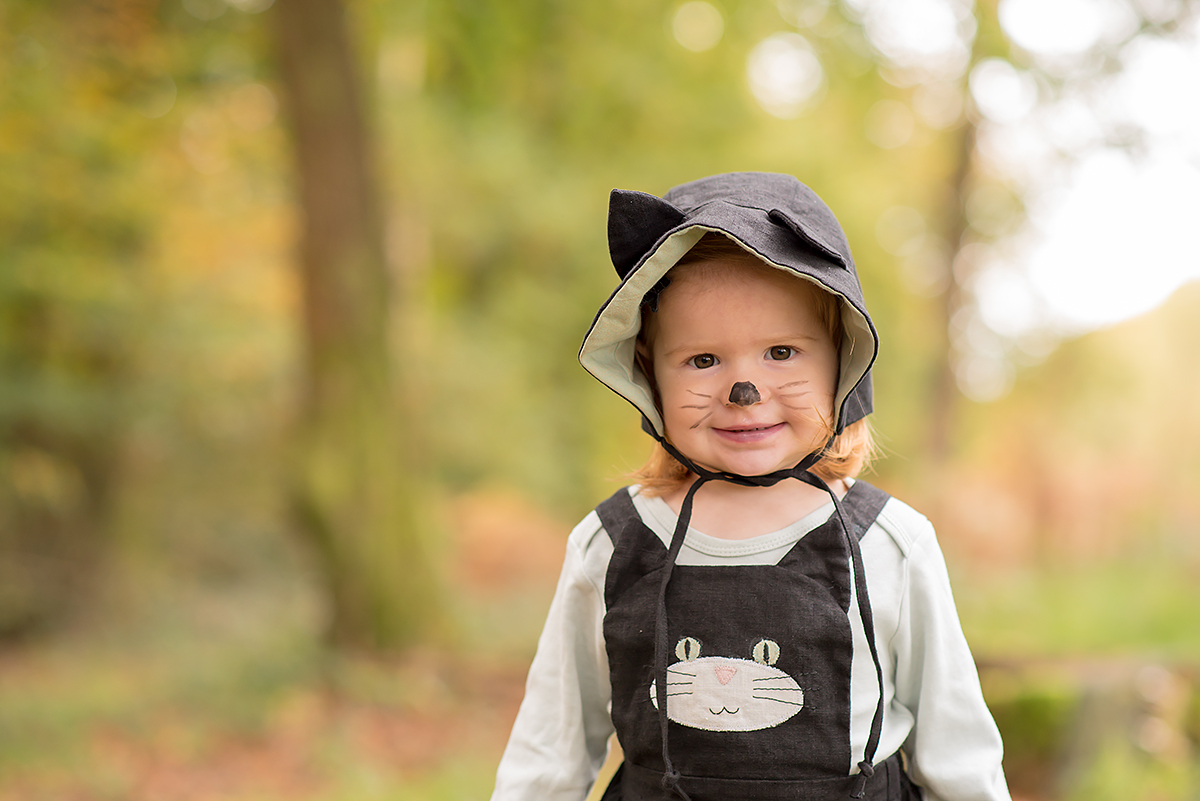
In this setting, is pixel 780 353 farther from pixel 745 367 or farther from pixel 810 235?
pixel 810 235

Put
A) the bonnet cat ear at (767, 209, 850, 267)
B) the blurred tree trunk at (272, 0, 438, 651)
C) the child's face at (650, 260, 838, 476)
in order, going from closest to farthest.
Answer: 1. the bonnet cat ear at (767, 209, 850, 267)
2. the child's face at (650, 260, 838, 476)
3. the blurred tree trunk at (272, 0, 438, 651)

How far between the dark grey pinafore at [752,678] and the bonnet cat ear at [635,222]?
1.67 ft

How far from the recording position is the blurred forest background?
5.25 m

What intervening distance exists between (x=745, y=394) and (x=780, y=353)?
11cm

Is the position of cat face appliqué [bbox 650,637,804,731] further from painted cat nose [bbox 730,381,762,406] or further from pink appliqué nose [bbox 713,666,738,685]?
painted cat nose [bbox 730,381,762,406]

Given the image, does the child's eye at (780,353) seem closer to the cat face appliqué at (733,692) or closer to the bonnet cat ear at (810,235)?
the bonnet cat ear at (810,235)

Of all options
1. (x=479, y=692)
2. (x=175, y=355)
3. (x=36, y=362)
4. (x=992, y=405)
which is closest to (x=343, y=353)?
(x=479, y=692)

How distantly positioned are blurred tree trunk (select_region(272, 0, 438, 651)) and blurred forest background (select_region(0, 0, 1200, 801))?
23 mm

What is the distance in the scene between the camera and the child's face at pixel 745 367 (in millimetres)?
1578

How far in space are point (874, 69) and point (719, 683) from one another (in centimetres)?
532

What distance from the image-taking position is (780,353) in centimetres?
161

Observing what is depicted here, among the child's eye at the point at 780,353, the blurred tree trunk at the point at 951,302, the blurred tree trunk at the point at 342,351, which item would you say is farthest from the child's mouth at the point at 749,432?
the blurred tree trunk at the point at 951,302

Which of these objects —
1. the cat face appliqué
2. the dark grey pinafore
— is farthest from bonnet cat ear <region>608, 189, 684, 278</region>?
the cat face appliqué

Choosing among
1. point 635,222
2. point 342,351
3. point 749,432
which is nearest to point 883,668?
point 749,432
